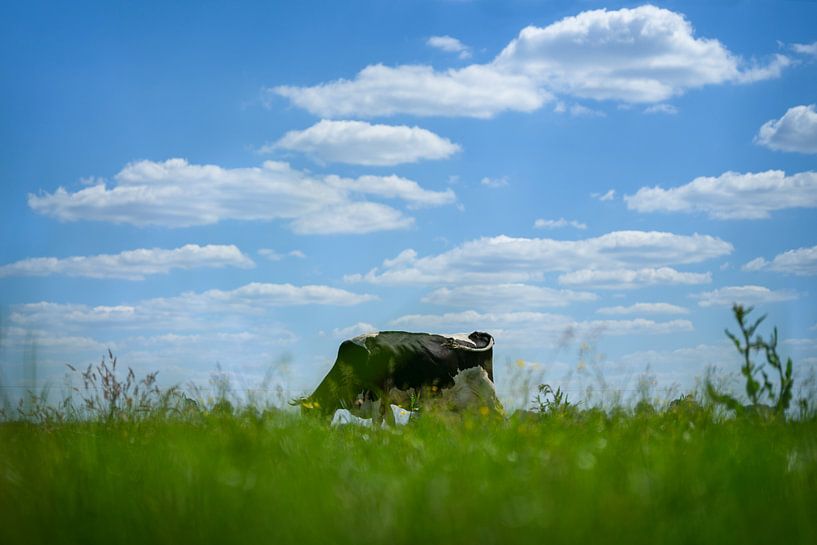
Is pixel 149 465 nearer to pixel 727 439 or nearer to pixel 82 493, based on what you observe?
pixel 82 493

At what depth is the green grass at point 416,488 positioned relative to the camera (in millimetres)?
2805

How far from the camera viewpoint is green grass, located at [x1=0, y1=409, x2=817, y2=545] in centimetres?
280

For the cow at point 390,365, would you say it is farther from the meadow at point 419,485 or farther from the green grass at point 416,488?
the green grass at point 416,488

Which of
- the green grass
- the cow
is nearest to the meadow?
the green grass

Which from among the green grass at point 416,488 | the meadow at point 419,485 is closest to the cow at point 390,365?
the meadow at point 419,485

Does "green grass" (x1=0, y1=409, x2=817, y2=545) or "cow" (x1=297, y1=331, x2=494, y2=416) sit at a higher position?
"cow" (x1=297, y1=331, x2=494, y2=416)

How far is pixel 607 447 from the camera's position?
4.29 metres

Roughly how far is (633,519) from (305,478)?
1.42m

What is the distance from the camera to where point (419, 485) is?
3246 mm

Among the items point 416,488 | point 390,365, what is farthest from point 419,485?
point 390,365

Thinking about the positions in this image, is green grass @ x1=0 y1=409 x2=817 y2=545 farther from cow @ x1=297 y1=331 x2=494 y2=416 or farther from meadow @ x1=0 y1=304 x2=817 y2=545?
cow @ x1=297 y1=331 x2=494 y2=416

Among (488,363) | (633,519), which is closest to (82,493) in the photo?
(633,519)

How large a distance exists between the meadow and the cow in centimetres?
305

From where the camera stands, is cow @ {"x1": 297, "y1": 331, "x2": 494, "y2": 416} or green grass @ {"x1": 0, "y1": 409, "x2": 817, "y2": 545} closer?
green grass @ {"x1": 0, "y1": 409, "x2": 817, "y2": 545}
